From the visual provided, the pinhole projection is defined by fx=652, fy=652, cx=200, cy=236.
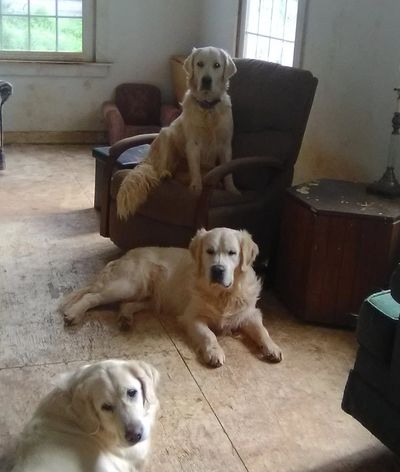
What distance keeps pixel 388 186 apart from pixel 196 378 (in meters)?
1.24

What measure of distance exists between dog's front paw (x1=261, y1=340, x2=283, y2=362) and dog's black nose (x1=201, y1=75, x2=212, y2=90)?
1.43 m

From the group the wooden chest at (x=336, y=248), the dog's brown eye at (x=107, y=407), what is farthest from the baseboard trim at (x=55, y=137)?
the dog's brown eye at (x=107, y=407)

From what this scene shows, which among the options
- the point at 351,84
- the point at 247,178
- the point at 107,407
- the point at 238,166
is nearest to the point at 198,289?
the point at 238,166

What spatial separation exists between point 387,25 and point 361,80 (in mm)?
327

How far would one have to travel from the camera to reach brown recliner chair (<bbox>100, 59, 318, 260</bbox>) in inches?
124

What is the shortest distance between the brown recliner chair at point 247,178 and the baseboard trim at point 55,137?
250cm

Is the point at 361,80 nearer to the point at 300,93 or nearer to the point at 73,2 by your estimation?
the point at 300,93

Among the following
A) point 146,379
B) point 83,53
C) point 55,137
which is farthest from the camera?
point 55,137

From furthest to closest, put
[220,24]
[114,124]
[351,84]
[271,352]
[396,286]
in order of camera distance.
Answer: [114,124]
[220,24]
[351,84]
[271,352]
[396,286]

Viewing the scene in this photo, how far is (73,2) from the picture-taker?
5.69 m

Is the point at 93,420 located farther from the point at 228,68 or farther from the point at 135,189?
the point at 228,68

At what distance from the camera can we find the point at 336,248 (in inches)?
109

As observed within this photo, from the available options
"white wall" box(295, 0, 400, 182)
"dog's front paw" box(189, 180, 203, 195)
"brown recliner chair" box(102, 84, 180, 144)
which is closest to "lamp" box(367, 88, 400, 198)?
"white wall" box(295, 0, 400, 182)

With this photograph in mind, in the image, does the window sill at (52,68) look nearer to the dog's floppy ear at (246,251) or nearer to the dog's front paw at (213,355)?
the dog's floppy ear at (246,251)
